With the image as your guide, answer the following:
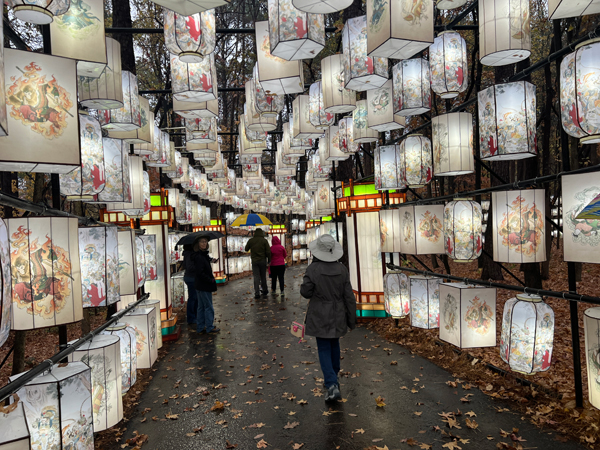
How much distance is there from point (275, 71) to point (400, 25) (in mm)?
1399

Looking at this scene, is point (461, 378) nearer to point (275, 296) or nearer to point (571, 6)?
point (571, 6)

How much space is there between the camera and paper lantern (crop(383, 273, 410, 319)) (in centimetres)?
777

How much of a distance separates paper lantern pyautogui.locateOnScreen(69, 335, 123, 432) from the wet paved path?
3.99 feet

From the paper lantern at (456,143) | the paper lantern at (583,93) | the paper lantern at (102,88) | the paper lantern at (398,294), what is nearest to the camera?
the paper lantern at (583,93)

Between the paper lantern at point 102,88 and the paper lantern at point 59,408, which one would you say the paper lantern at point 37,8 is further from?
the paper lantern at point 59,408

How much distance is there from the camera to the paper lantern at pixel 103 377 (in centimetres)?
357

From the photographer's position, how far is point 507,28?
4074 millimetres

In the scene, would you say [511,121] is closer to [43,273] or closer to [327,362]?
[327,362]

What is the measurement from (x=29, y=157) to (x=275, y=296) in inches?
535

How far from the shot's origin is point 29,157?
2.39 meters

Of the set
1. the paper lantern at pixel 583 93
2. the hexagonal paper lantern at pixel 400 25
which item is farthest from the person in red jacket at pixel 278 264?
the paper lantern at pixel 583 93

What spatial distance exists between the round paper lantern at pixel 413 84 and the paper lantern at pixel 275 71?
1473 mm

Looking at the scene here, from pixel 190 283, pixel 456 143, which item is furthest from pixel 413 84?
pixel 190 283

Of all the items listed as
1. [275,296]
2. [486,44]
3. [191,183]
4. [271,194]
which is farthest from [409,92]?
[271,194]
